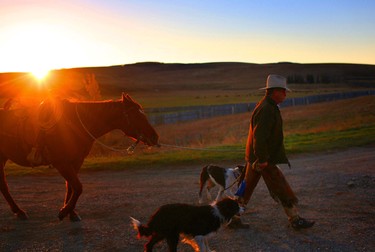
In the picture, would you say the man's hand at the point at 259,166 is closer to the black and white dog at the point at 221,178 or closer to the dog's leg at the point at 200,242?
the dog's leg at the point at 200,242

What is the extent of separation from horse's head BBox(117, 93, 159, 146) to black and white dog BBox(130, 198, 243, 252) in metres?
2.39

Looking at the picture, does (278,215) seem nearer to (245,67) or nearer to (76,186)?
(76,186)

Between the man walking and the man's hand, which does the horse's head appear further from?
the man's hand

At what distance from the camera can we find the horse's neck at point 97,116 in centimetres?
834

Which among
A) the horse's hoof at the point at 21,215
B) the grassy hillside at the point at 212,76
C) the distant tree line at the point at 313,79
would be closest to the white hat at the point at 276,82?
the horse's hoof at the point at 21,215

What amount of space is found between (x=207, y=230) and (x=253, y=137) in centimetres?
176

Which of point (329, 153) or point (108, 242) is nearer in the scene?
point (108, 242)

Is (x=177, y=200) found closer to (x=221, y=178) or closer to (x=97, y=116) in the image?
(x=221, y=178)

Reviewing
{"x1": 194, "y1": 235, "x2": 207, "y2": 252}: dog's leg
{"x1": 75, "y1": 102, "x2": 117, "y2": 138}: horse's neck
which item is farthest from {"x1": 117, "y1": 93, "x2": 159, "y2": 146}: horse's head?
{"x1": 194, "y1": 235, "x2": 207, "y2": 252}: dog's leg

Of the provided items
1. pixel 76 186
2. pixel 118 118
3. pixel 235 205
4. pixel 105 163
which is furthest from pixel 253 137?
pixel 105 163

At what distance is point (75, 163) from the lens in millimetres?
8203

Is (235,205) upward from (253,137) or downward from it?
downward

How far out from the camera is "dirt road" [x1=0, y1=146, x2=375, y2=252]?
271 inches

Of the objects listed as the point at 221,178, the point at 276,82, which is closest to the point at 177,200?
the point at 221,178
